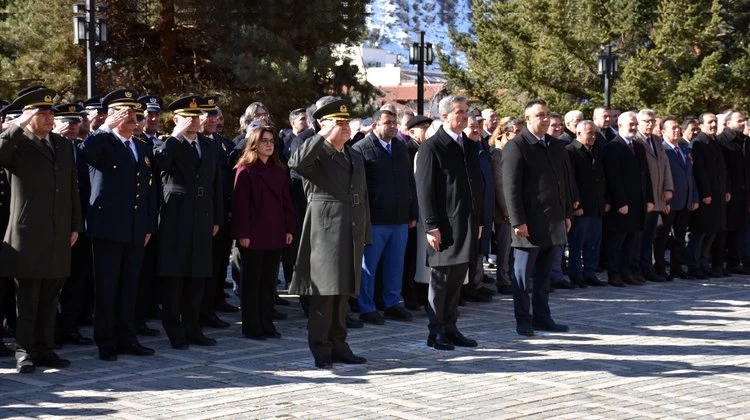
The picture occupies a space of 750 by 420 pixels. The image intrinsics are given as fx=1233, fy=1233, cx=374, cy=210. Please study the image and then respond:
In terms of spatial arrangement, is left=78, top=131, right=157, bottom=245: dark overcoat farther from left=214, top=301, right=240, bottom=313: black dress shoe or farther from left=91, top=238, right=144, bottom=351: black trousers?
left=214, top=301, right=240, bottom=313: black dress shoe

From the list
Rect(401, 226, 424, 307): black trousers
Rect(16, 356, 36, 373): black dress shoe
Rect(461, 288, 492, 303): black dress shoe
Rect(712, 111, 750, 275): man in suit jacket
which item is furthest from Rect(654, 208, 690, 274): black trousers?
Rect(16, 356, 36, 373): black dress shoe

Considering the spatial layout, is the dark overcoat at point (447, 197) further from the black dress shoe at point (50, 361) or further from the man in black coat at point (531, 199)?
the black dress shoe at point (50, 361)

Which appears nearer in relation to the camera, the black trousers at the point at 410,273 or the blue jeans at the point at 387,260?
the blue jeans at the point at 387,260

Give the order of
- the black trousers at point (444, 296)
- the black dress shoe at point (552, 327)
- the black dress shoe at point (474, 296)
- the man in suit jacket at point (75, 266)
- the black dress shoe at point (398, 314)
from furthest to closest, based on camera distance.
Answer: the black dress shoe at point (474, 296) → the black dress shoe at point (398, 314) → the black dress shoe at point (552, 327) → the man in suit jacket at point (75, 266) → the black trousers at point (444, 296)

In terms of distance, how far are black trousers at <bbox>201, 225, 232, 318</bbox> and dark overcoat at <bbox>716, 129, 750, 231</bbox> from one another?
689 cm

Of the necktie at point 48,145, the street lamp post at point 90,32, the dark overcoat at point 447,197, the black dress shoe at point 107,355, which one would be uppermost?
the street lamp post at point 90,32

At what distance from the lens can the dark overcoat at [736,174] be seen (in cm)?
1550

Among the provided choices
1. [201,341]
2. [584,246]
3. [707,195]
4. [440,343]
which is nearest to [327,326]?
[440,343]

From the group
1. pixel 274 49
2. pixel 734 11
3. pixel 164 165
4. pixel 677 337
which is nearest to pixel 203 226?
pixel 164 165

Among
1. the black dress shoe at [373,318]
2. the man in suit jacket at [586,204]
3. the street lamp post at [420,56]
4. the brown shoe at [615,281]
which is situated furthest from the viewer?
the street lamp post at [420,56]

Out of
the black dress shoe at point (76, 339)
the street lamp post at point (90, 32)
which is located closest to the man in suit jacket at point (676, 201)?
the black dress shoe at point (76, 339)

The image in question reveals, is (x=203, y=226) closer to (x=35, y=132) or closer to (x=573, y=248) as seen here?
(x=35, y=132)

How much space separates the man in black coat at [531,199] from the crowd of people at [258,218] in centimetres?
1

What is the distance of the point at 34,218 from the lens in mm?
8789
